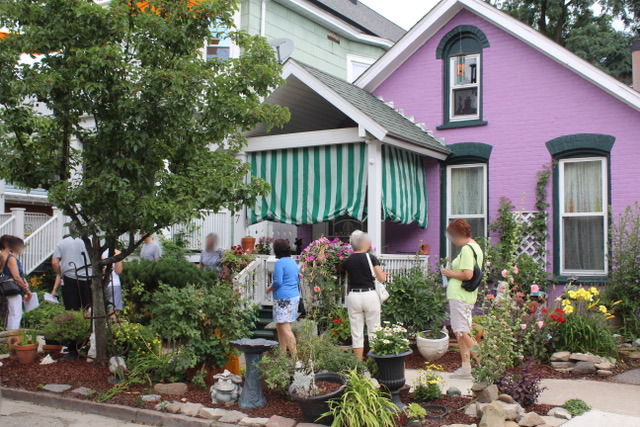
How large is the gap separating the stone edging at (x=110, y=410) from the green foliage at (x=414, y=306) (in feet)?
12.5

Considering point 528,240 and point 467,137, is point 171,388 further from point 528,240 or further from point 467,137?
point 467,137

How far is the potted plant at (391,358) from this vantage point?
6078 mm

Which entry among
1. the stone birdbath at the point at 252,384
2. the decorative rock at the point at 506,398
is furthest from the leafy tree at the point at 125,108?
the decorative rock at the point at 506,398

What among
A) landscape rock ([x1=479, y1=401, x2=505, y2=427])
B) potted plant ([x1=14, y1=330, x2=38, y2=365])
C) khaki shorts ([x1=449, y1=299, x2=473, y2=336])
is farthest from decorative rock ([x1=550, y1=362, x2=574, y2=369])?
potted plant ([x1=14, y1=330, x2=38, y2=365])

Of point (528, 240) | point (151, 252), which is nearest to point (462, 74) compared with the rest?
point (528, 240)

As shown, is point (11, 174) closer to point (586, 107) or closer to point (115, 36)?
point (115, 36)

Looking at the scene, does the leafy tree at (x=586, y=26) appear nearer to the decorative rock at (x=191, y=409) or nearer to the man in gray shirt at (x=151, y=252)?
the man in gray shirt at (x=151, y=252)

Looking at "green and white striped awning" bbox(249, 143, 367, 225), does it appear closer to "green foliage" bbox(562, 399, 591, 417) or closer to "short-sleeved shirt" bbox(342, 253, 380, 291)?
"short-sleeved shirt" bbox(342, 253, 380, 291)

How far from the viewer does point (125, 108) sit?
7.25m

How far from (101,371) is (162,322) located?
1.34m

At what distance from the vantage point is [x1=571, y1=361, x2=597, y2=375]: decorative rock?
7676 mm

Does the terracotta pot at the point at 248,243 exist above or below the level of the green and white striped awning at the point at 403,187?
below

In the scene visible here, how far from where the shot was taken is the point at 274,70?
802 cm

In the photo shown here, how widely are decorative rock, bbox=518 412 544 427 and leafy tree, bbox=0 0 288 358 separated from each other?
4.01 metres
